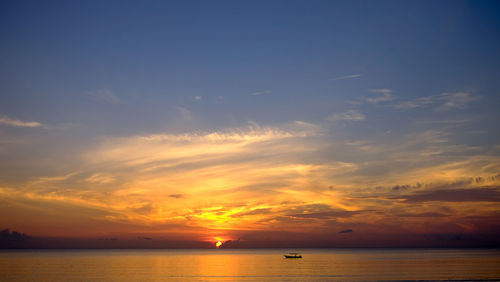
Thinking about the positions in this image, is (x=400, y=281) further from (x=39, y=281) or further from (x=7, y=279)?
(x=7, y=279)

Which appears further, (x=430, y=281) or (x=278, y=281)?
(x=278, y=281)

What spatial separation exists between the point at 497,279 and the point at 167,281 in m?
92.9

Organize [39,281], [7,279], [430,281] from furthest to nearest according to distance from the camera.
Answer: [7,279] → [39,281] → [430,281]

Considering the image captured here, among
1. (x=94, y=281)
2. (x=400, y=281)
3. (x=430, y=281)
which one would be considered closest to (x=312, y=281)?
(x=400, y=281)

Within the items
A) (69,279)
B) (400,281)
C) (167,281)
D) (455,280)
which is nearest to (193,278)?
(167,281)

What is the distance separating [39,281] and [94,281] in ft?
50.4

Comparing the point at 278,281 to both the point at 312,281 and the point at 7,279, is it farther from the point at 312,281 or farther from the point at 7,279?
the point at 7,279

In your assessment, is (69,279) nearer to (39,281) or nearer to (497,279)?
(39,281)

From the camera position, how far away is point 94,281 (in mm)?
116312

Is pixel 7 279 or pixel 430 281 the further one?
pixel 7 279

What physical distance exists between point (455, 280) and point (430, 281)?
302 inches

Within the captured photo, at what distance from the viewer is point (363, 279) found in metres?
118

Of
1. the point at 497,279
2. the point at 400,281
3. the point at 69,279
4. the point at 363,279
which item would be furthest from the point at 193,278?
the point at 497,279

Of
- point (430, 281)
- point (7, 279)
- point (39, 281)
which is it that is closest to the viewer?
point (430, 281)
